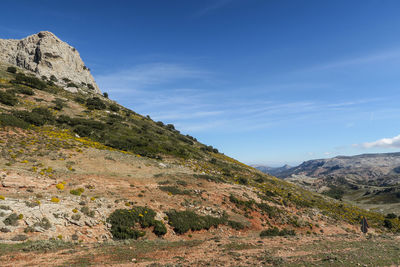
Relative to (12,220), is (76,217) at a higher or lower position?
lower

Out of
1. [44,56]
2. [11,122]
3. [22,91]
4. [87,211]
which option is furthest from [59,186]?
[44,56]

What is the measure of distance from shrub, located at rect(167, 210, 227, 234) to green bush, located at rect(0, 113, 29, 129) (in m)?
30.9

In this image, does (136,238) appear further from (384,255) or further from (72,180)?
(384,255)

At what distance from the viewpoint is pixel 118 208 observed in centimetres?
2109

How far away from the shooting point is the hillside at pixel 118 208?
542 inches

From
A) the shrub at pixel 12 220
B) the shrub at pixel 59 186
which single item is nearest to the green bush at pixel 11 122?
the shrub at pixel 59 186

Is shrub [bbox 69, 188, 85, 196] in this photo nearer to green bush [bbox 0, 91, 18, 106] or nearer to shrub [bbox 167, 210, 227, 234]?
shrub [bbox 167, 210, 227, 234]

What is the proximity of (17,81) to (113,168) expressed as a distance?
5346 cm

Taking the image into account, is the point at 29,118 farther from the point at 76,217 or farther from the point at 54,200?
the point at 76,217

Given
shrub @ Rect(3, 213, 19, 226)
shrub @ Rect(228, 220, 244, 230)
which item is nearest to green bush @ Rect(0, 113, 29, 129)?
shrub @ Rect(3, 213, 19, 226)

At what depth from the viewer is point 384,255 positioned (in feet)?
50.0

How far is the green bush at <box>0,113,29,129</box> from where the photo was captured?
32.2 meters

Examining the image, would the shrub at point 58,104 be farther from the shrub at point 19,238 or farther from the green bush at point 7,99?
the shrub at point 19,238

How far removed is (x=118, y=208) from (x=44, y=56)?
113m
